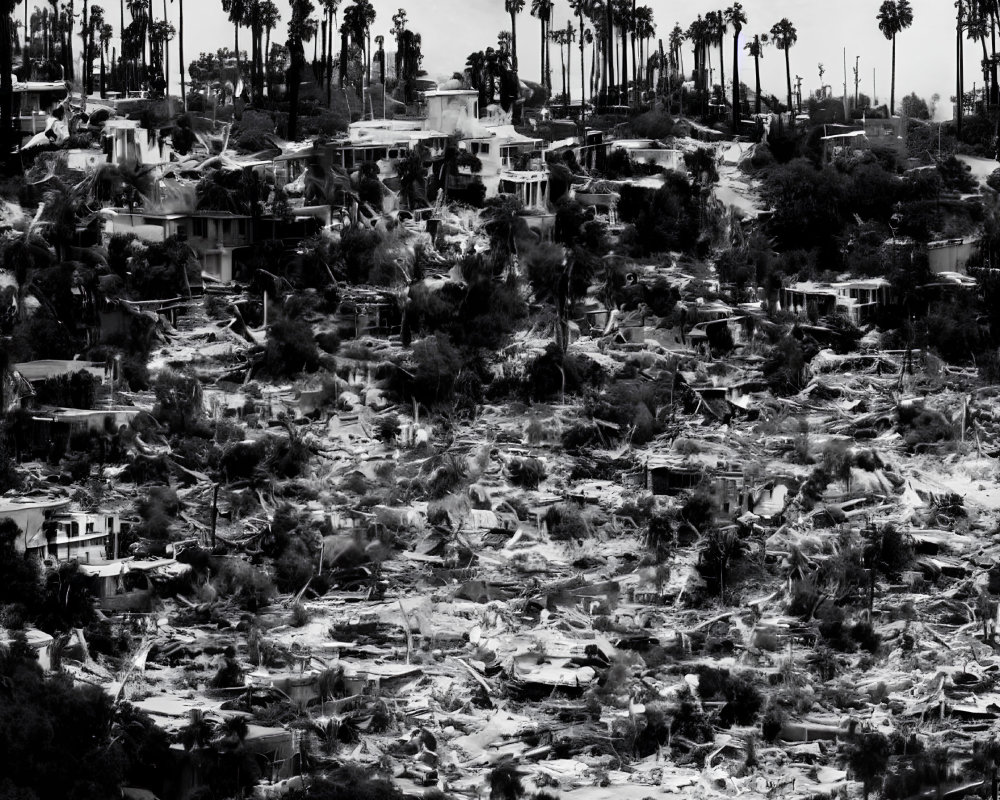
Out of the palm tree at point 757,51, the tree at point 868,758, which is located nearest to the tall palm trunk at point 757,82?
the palm tree at point 757,51

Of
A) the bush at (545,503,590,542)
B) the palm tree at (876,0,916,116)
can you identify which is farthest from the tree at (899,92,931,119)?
the bush at (545,503,590,542)

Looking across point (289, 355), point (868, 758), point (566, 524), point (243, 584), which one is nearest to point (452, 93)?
point (289, 355)

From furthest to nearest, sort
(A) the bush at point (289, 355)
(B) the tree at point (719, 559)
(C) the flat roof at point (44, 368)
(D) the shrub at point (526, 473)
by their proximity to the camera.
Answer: (A) the bush at point (289, 355) → (C) the flat roof at point (44, 368) → (D) the shrub at point (526, 473) → (B) the tree at point (719, 559)

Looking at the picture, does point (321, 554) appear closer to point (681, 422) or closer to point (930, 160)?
point (681, 422)

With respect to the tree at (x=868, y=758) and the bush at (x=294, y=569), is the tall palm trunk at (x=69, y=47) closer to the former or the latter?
the bush at (x=294, y=569)

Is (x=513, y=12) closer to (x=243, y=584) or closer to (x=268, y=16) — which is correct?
(x=268, y=16)
